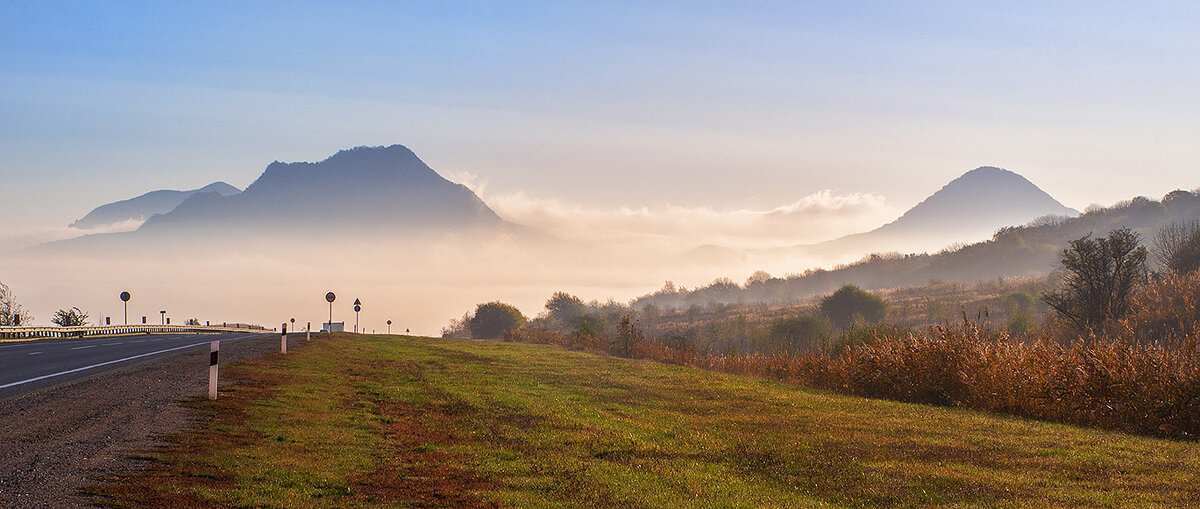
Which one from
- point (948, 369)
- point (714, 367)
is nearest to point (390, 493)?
point (948, 369)

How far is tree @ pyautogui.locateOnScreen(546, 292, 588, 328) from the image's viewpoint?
12581 cm

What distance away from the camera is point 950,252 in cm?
18625

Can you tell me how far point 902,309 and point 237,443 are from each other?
302 ft

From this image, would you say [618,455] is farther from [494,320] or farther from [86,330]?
[494,320]

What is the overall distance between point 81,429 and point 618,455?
8.79 metres

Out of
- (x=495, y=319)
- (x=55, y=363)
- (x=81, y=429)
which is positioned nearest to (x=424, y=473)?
(x=81, y=429)

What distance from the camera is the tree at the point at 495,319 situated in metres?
106

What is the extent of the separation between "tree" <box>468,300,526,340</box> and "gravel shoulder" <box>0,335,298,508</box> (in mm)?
84621

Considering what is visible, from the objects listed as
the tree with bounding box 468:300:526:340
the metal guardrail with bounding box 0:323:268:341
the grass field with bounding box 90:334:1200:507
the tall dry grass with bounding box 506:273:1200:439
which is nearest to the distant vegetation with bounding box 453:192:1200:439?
the tall dry grass with bounding box 506:273:1200:439

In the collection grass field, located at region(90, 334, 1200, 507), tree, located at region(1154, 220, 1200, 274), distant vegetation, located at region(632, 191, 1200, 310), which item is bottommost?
grass field, located at region(90, 334, 1200, 507)

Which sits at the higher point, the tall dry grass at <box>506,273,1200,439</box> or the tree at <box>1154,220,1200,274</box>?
the tree at <box>1154,220,1200,274</box>

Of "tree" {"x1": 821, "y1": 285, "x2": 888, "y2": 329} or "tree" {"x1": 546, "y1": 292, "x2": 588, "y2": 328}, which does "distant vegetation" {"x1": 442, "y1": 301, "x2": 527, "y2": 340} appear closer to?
"tree" {"x1": 546, "y1": 292, "x2": 588, "y2": 328}

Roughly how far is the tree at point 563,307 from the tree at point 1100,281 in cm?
8990

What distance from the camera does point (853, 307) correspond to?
3740 inches
